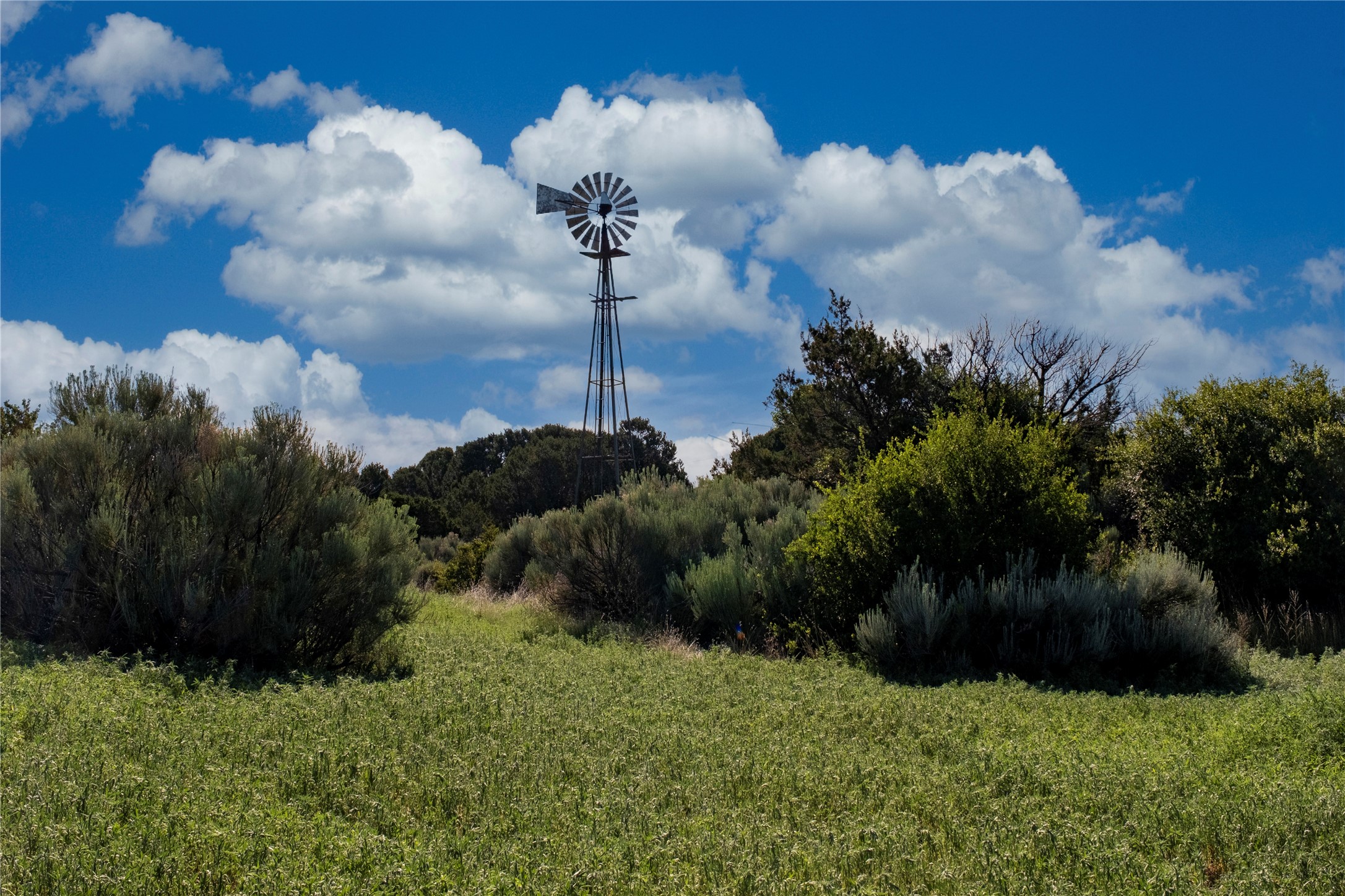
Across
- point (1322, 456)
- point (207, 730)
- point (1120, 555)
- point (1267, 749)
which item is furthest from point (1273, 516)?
point (207, 730)

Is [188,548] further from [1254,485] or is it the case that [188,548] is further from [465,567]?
[1254,485]

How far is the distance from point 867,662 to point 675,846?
736 cm

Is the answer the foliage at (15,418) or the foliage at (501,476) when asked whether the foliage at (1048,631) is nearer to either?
the foliage at (15,418)

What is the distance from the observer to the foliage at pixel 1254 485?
14766mm

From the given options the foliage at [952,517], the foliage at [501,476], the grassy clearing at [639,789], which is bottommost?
the grassy clearing at [639,789]

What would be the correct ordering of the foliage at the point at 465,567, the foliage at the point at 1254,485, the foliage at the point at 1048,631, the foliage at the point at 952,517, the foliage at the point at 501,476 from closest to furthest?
the foliage at the point at 1048,631, the foliage at the point at 952,517, the foliage at the point at 1254,485, the foliage at the point at 465,567, the foliage at the point at 501,476

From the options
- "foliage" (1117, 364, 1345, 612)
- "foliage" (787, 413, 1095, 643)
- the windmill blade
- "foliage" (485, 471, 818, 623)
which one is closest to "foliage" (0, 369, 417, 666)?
"foliage" (485, 471, 818, 623)

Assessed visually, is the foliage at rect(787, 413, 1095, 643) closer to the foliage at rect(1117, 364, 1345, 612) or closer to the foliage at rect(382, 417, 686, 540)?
the foliage at rect(1117, 364, 1345, 612)

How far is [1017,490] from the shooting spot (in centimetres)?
1226

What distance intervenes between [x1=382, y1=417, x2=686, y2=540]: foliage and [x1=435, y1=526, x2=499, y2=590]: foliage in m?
8.12

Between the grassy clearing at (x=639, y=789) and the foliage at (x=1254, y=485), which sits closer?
the grassy clearing at (x=639, y=789)

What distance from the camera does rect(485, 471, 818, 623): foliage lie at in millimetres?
15117

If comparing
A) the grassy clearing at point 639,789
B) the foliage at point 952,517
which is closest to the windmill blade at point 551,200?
the foliage at point 952,517

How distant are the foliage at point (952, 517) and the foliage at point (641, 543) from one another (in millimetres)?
1821
